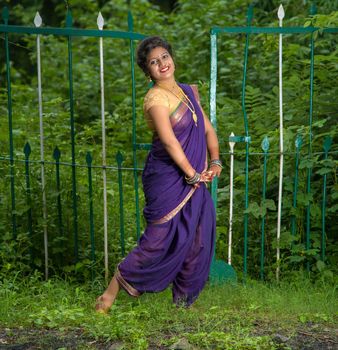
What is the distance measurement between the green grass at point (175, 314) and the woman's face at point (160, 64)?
145cm

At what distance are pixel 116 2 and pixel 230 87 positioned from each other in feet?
13.3

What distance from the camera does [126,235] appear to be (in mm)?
6922

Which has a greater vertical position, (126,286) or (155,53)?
(155,53)

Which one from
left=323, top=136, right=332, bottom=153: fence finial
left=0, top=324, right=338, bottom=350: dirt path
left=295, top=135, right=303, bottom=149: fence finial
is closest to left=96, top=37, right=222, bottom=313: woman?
left=0, top=324, right=338, bottom=350: dirt path

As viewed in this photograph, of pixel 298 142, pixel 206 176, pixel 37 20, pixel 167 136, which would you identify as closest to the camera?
pixel 167 136

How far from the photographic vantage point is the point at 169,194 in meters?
5.50

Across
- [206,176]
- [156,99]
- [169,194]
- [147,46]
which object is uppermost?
[147,46]

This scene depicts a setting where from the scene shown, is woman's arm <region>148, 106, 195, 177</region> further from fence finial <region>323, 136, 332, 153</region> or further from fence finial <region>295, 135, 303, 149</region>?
fence finial <region>323, 136, 332, 153</region>

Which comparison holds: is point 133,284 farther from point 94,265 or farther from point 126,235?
point 126,235

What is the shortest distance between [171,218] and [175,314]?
0.60 meters

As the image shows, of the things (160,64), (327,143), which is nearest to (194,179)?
(160,64)

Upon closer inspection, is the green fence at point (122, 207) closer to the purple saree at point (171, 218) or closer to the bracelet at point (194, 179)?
the purple saree at point (171, 218)

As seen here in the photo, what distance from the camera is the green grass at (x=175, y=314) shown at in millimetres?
4992

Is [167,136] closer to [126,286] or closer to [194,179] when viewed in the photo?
[194,179]
